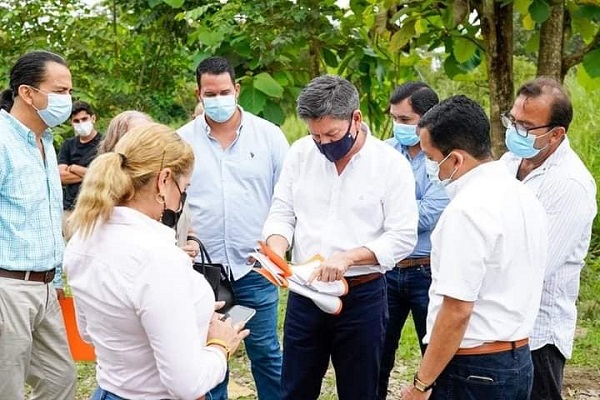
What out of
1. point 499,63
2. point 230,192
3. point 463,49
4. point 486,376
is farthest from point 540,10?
point 486,376

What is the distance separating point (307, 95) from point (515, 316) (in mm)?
1262

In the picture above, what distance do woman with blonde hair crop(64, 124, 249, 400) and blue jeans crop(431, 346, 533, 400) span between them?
28.3 inches

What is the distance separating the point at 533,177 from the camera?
10.2 feet

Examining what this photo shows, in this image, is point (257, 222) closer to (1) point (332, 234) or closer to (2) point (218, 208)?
(2) point (218, 208)

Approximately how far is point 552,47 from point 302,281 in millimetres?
→ 2927

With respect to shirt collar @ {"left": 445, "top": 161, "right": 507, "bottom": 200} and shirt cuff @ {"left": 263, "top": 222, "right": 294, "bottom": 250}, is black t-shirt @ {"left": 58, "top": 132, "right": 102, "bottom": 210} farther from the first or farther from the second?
shirt collar @ {"left": 445, "top": 161, "right": 507, "bottom": 200}

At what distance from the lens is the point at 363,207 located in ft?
10.9

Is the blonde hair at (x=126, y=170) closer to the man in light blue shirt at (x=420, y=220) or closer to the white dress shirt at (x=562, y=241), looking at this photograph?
the white dress shirt at (x=562, y=241)

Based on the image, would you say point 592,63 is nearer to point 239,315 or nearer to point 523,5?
point 523,5

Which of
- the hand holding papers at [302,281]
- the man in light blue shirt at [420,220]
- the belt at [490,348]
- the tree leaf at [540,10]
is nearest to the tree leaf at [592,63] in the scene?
the tree leaf at [540,10]

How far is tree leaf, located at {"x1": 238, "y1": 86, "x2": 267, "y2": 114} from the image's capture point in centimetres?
552

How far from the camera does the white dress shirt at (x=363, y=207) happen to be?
10.8 feet

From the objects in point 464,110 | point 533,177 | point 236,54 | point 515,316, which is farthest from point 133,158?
point 236,54

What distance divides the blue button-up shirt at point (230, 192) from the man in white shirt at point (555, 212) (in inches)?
52.7
